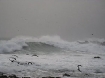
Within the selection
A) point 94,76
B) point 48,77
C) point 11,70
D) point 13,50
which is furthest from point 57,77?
point 13,50

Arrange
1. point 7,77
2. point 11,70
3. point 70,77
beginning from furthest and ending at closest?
point 11,70 < point 70,77 < point 7,77

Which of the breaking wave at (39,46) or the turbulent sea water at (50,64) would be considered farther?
the breaking wave at (39,46)

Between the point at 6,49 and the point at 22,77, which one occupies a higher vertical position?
the point at 6,49

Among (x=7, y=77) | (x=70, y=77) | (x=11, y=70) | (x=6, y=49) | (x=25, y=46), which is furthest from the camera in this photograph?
(x=25, y=46)

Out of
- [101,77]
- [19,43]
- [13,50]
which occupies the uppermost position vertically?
[19,43]

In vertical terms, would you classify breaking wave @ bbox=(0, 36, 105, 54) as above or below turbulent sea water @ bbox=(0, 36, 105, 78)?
above

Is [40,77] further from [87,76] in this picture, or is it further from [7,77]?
[87,76]

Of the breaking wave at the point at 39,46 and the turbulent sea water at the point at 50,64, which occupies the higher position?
the breaking wave at the point at 39,46

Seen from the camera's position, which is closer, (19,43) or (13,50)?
(13,50)

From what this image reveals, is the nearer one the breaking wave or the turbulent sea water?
the turbulent sea water

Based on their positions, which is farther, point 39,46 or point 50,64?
point 39,46

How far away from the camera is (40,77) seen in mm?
8148

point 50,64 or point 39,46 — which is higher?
point 39,46

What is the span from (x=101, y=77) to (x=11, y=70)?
14.3 ft
